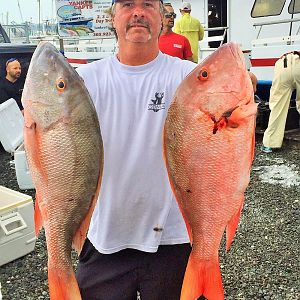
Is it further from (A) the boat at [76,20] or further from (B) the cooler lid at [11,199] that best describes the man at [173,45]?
(A) the boat at [76,20]

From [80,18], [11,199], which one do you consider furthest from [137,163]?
[80,18]

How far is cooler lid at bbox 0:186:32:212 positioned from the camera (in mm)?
4105

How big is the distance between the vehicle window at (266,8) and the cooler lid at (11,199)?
312 inches

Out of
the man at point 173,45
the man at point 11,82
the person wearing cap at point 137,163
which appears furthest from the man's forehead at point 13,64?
the person wearing cap at point 137,163

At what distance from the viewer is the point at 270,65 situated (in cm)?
915

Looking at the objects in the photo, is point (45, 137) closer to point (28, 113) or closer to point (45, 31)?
point (28, 113)

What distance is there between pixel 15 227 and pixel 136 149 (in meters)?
2.54

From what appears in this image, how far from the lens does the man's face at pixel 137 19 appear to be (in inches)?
76.0

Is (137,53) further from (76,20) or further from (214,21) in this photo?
(76,20)

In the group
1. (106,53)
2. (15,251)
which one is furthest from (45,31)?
(15,251)

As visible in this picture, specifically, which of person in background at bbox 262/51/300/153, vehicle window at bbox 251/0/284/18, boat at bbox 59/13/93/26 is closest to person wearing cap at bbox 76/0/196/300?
person in background at bbox 262/51/300/153

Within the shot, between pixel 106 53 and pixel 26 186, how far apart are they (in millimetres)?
8982

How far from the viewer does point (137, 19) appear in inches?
75.7

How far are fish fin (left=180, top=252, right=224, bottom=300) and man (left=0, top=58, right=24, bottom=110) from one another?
21.6 ft
